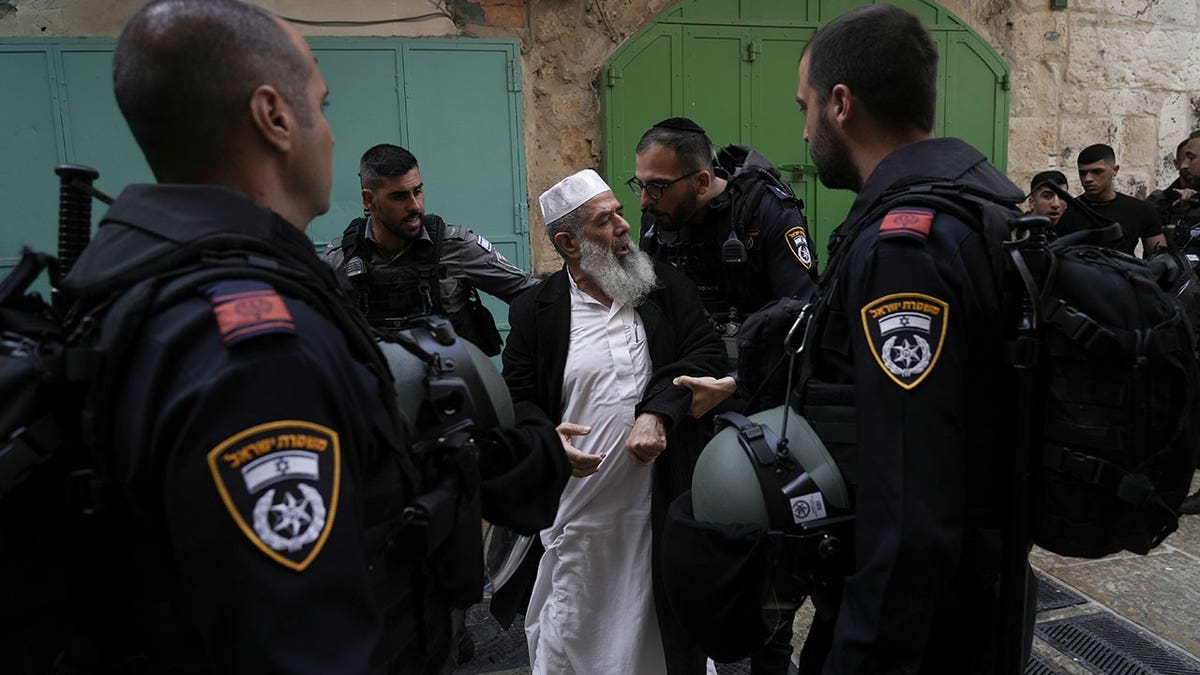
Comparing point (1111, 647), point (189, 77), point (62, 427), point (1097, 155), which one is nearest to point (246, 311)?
point (62, 427)

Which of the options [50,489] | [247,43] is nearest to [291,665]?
[50,489]

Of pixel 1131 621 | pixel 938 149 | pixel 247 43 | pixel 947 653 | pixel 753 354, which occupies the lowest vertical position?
pixel 1131 621

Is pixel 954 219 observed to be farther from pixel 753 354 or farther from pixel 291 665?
pixel 291 665

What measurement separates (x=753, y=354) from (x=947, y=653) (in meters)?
0.77

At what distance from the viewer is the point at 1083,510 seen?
1.53 meters

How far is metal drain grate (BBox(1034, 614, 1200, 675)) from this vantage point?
3.25 m

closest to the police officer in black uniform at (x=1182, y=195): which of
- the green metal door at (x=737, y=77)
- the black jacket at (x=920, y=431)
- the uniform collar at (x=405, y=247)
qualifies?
the green metal door at (x=737, y=77)

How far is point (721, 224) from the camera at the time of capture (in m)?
3.33

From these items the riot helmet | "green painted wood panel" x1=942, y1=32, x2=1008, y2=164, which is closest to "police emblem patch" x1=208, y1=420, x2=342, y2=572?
the riot helmet

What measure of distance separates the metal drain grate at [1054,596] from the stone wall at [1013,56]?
12.3ft

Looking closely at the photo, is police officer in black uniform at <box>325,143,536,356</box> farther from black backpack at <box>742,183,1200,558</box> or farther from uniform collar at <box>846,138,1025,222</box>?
black backpack at <box>742,183,1200,558</box>

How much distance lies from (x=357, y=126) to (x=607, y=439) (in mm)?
3587

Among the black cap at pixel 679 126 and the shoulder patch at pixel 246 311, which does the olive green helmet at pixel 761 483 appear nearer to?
the shoulder patch at pixel 246 311

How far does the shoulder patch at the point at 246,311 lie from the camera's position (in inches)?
38.5
